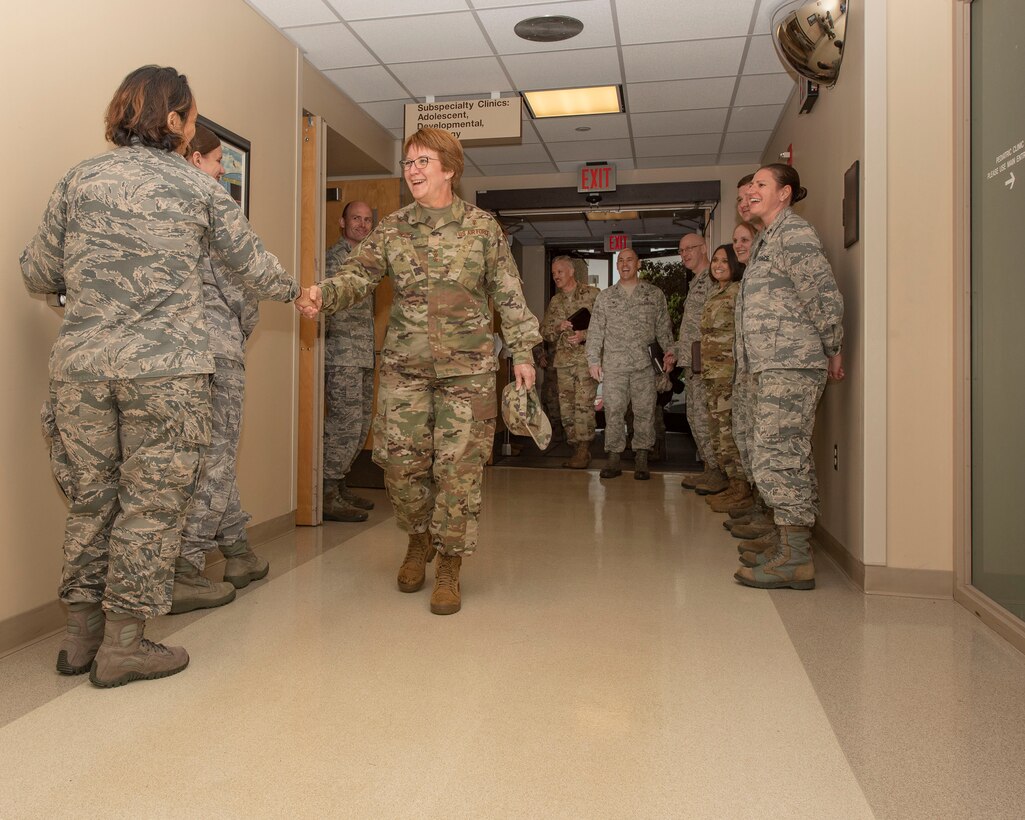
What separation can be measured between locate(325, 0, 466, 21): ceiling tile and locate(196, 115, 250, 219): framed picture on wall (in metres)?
0.83

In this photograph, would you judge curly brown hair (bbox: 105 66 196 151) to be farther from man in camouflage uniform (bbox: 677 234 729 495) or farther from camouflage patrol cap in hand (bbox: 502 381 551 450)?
man in camouflage uniform (bbox: 677 234 729 495)

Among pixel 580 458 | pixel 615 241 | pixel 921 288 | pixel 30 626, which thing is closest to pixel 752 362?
pixel 921 288

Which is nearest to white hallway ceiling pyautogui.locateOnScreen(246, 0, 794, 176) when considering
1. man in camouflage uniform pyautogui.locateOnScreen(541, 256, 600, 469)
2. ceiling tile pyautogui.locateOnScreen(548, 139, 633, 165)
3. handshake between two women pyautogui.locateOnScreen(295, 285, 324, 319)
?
ceiling tile pyautogui.locateOnScreen(548, 139, 633, 165)

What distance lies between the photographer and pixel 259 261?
2.25m

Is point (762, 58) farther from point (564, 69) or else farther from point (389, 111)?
point (389, 111)

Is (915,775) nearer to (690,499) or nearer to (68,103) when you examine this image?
(68,103)

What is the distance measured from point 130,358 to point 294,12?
2.64 m

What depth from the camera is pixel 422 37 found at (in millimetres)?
4242

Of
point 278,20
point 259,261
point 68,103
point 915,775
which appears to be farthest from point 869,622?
point 278,20

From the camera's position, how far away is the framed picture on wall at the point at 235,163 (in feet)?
11.5

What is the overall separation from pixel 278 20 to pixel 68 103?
1.70 m

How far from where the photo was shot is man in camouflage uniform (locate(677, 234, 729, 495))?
558 centimetres

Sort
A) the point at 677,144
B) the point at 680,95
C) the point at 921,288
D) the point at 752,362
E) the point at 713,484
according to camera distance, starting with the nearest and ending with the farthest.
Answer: the point at 921,288 < the point at 752,362 < the point at 680,95 < the point at 713,484 < the point at 677,144

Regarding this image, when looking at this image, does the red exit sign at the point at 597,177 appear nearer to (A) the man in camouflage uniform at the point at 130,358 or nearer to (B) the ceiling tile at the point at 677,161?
(B) the ceiling tile at the point at 677,161
